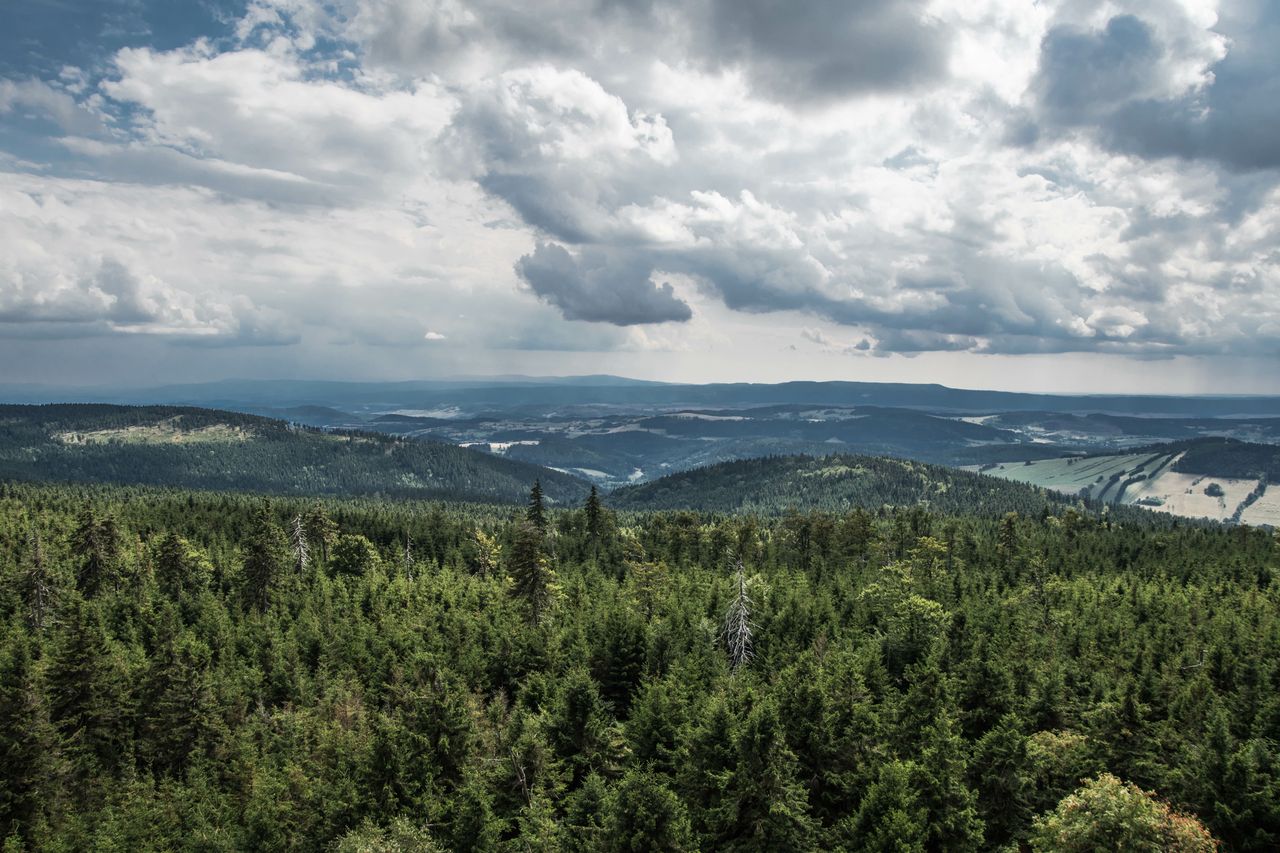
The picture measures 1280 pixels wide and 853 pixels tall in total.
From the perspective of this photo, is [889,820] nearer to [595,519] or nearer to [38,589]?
[38,589]

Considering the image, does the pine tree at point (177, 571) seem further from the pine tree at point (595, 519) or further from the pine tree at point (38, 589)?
the pine tree at point (595, 519)

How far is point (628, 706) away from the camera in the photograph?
62125 mm

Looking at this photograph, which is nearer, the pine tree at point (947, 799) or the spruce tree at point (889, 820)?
the spruce tree at point (889, 820)

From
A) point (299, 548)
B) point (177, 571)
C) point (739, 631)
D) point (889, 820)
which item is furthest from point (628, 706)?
point (177, 571)

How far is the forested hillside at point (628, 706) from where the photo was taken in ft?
124

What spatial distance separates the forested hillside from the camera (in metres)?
37.9

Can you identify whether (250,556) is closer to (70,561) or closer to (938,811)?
(70,561)

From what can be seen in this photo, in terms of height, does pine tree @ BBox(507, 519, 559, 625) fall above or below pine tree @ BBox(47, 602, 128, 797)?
above

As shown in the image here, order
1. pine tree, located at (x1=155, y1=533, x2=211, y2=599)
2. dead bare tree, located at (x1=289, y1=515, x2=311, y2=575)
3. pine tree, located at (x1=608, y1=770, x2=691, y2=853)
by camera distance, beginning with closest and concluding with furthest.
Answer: pine tree, located at (x1=608, y1=770, x2=691, y2=853) < pine tree, located at (x1=155, y1=533, x2=211, y2=599) < dead bare tree, located at (x1=289, y1=515, x2=311, y2=575)

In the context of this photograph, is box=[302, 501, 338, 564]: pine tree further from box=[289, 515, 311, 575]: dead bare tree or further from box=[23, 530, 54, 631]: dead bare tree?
box=[23, 530, 54, 631]: dead bare tree

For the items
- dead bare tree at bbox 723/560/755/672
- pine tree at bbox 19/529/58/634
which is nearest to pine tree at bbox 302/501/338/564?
pine tree at bbox 19/529/58/634

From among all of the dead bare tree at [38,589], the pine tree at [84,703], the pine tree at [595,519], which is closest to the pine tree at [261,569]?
the dead bare tree at [38,589]

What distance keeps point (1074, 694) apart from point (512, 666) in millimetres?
49428

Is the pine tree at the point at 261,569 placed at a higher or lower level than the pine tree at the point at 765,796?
lower
